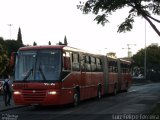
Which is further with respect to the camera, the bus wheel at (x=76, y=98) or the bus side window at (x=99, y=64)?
the bus side window at (x=99, y=64)

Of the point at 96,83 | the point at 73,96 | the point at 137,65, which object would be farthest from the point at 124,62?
the point at 137,65

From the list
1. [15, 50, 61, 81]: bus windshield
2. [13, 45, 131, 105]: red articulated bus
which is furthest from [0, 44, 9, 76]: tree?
[15, 50, 61, 81]: bus windshield

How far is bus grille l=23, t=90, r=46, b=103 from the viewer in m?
22.3

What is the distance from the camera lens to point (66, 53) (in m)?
23.6

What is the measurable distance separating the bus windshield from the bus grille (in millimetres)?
593

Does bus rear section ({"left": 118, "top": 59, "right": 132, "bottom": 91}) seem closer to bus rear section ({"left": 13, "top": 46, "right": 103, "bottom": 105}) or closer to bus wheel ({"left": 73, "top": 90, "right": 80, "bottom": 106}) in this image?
bus wheel ({"left": 73, "top": 90, "right": 80, "bottom": 106})

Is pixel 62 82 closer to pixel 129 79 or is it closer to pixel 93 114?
pixel 93 114

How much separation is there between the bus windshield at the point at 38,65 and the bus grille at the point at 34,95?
1.94 ft

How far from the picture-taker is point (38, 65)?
2272cm

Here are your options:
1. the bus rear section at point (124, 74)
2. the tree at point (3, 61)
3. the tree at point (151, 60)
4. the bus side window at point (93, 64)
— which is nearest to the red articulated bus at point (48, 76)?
the bus side window at point (93, 64)

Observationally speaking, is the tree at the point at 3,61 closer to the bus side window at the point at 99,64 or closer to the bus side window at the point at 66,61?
the bus side window at the point at 99,64

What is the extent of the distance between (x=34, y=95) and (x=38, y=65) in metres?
1.42

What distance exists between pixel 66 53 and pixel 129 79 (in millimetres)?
21882

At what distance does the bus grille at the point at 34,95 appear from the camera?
73.2 ft
